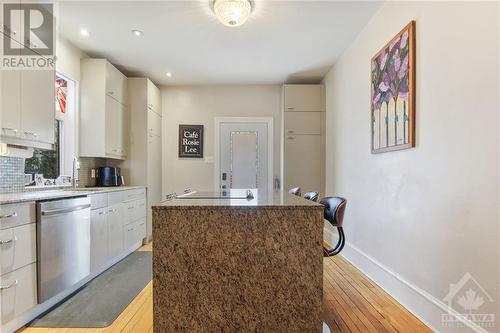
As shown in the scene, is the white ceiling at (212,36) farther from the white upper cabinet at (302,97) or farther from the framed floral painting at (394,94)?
the framed floral painting at (394,94)

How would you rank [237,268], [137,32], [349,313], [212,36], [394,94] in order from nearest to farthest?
[237,268]
[349,313]
[394,94]
[137,32]
[212,36]

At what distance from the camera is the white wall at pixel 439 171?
1.60 m

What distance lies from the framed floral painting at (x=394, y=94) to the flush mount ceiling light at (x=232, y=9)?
1317mm

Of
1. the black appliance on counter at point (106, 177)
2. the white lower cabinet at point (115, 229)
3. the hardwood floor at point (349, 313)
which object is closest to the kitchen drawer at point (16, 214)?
the hardwood floor at point (349, 313)

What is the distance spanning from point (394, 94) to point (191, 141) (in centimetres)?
361

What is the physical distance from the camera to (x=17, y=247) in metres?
2.01

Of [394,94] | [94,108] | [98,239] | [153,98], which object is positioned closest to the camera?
[394,94]

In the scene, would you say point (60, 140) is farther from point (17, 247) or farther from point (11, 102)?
point (17, 247)

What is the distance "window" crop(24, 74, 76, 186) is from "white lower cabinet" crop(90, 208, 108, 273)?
674 mm

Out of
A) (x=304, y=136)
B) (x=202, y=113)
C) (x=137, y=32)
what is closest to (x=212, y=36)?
(x=137, y=32)

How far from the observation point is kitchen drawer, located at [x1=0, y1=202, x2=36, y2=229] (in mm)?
1928

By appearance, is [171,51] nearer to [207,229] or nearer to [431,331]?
[207,229]

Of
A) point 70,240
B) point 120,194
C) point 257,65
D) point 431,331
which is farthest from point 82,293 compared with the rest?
point 257,65

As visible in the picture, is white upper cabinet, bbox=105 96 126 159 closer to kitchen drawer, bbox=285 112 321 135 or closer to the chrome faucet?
the chrome faucet
